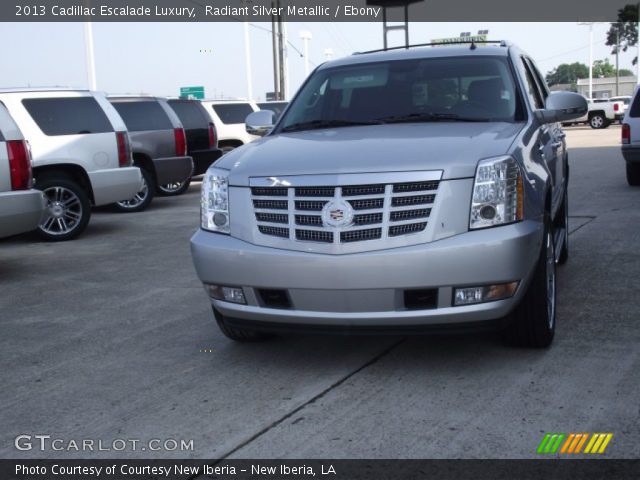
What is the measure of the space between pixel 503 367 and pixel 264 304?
1362 mm

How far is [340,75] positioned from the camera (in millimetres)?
6020

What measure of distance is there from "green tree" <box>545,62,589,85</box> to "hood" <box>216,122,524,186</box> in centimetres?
16427

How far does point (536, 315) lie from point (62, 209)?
754 centimetres

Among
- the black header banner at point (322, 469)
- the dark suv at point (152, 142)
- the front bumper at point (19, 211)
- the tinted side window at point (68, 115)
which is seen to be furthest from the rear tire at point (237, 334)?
the dark suv at point (152, 142)

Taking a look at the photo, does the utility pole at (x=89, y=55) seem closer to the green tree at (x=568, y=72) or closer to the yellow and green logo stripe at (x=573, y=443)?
the yellow and green logo stripe at (x=573, y=443)

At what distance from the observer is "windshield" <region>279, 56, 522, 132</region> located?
535 cm

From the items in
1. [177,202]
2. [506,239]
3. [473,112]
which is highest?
[473,112]

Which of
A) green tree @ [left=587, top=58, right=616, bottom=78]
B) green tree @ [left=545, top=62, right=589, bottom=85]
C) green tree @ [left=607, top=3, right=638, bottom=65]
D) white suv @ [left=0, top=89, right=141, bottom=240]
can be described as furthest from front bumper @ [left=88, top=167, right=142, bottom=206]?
green tree @ [left=545, top=62, right=589, bottom=85]

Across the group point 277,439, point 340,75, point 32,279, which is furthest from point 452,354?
point 32,279

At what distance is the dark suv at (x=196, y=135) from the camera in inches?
624

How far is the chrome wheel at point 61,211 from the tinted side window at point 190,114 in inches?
207

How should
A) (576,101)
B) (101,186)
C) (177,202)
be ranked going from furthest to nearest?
1. (177,202)
2. (101,186)
3. (576,101)

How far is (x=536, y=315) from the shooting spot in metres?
4.68

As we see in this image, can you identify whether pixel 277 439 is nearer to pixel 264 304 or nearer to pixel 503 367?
pixel 264 304
